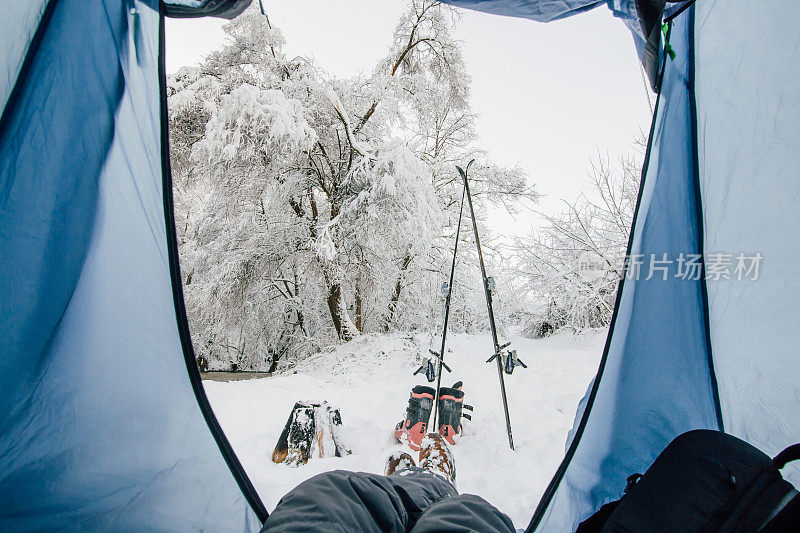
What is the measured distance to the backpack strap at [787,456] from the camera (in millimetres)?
787

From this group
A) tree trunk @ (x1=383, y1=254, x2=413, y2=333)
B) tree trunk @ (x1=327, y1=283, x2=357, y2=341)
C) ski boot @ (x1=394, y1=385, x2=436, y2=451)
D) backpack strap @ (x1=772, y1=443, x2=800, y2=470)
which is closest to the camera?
backpack strap @ (x1=772, y1=443, x2=800, y2=470)

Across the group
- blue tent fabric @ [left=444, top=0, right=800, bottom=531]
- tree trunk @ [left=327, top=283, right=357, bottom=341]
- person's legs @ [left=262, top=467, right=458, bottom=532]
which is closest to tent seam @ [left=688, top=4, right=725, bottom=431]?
blue tent fabric @ [left=444, top=0, right=800, bottom=531]

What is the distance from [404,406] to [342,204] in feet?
10.5

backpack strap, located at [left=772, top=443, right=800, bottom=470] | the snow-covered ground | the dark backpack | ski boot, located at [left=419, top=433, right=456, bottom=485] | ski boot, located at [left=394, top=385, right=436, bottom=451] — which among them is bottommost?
the snow-covered ground

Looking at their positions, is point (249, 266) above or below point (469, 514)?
above

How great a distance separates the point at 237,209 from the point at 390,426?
176 inches

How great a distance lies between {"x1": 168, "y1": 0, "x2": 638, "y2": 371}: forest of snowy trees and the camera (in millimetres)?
5238

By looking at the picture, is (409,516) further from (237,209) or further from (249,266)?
(237,209)

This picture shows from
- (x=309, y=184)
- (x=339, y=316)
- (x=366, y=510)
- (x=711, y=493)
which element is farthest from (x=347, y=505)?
(x=309, y=184)

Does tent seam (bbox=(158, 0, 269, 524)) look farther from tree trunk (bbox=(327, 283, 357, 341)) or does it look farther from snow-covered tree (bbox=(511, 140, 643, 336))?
snow-covered tree (bbox=(511, 140, 643, 336))

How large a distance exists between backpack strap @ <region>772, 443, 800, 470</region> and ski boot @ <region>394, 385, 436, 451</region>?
5.64 ft

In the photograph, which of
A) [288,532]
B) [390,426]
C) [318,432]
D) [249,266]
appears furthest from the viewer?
[249,266]

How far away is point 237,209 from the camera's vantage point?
5836mm

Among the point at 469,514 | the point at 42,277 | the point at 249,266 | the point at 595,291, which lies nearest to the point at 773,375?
the point at 469,514
